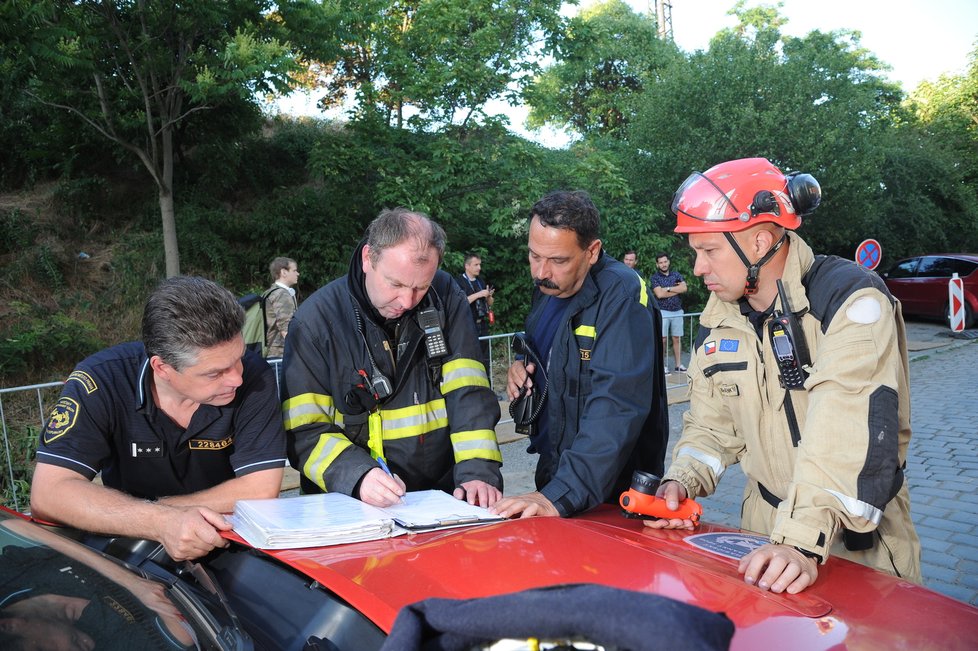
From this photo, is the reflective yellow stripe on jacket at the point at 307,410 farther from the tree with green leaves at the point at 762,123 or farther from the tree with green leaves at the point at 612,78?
the tree with green leaves at the point at 612,78

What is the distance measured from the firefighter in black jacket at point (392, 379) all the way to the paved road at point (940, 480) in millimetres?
2605

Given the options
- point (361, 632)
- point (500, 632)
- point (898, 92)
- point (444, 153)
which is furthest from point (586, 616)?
point (898, 92)

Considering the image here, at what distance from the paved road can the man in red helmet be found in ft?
6.78

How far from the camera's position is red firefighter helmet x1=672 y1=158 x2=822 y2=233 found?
80.7 inches

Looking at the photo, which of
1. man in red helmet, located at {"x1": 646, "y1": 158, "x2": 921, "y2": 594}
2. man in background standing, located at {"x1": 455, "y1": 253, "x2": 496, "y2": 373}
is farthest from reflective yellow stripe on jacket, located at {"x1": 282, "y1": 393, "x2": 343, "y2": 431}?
man in background standing, located at {"x1": 455, "y1": 253, "x2": 496, "y2": 373}

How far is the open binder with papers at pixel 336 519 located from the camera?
1727 millimetres

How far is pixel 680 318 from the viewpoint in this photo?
1027cm

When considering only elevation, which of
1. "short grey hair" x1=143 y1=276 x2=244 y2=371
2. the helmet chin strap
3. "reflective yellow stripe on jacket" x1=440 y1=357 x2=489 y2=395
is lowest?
"reflective yellow stripe on jacket" x1=440 y1=357 x2=489 y2=395

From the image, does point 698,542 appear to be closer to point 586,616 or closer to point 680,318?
point 586,616

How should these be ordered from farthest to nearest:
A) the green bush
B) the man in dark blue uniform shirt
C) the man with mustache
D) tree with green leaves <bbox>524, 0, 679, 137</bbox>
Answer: tree with green leaves <bbox>524, 0, 679, 137</bbox>
the green bush
the man with mustache
the man in dark blue uniform shirt

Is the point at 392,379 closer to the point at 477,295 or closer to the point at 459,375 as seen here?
the point at 459,375

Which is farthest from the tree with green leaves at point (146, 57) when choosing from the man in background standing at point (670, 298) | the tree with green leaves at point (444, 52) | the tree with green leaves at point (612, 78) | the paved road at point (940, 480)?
the tree with green leaves at point (612, 78)

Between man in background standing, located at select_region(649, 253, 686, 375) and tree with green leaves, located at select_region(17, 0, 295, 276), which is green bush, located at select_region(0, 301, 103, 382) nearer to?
tree with green leaves, located at select_region(17, 0, 295, 276)

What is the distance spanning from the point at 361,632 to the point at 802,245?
5.31 ft
